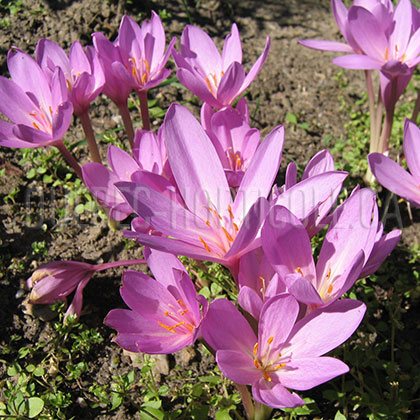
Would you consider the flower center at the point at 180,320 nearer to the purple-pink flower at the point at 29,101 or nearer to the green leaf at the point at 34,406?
the green leaf at the point at 34,406

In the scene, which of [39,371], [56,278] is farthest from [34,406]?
[56,278]

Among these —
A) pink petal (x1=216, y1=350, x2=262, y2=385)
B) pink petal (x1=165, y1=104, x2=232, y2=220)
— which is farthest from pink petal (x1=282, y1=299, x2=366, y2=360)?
pink petal (x1=165, y1=104, x2=232, y2=220)

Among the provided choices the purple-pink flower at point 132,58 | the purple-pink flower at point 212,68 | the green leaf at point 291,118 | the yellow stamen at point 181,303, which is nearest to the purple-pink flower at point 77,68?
the purple-pink flower at point 132,58

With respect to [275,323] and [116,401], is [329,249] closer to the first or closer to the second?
[275,323]

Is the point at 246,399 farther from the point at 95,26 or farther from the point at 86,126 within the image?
the point at 95,26

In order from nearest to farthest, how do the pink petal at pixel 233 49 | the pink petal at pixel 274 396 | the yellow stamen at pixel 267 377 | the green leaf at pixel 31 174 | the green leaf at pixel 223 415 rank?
the pink petal at pixel 274 396 < the yellow stamen at pixel 267 377 < the green leaf at pixel 223 415 < the pink petal at pixel 233 49 < the green leaf at pixel 31 174

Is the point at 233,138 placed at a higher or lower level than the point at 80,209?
higher

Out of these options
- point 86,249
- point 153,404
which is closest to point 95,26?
point 86,249
